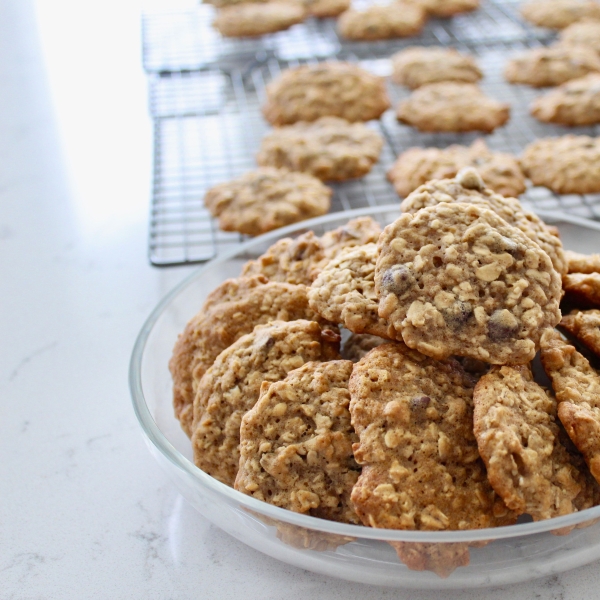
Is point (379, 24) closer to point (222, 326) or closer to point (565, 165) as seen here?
point (565, 165)

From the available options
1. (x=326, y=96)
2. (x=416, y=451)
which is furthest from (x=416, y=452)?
(x=326, y=96)

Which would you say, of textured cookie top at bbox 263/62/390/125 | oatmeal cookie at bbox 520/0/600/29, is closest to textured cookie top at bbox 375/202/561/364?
textured cookie top at bbox 263/62/390/125

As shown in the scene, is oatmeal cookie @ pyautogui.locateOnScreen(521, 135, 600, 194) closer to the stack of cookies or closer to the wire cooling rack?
the wire cooling rack

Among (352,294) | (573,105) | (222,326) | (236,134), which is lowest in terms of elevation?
(236,134)

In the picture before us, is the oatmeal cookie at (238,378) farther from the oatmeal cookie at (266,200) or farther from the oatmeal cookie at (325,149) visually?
the oatmeal cookie at (325,149)

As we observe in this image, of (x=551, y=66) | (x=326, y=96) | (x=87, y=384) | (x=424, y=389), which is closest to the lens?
(x=424, y=389)

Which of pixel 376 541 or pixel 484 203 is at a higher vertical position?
pixel 484 203

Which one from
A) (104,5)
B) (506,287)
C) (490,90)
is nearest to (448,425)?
(506,287)
